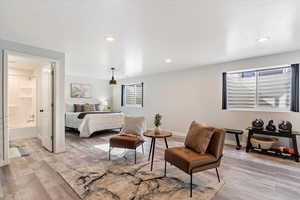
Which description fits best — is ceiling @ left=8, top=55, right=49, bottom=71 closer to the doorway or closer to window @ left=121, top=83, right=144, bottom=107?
the doorway

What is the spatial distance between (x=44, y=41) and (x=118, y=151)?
2.81m

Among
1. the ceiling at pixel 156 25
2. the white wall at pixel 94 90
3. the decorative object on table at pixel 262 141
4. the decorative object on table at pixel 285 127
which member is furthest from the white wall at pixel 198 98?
the white wall at pixel 94 90

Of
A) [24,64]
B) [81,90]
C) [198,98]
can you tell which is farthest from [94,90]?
[198,98]

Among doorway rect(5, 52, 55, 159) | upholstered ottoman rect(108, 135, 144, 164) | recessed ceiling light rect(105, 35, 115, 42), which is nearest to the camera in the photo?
recessed ceiling light rect(105, 35, 115, 42)

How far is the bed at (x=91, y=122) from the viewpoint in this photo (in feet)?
16.8

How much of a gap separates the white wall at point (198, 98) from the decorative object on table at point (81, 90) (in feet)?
9.12

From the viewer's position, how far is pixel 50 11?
202cm

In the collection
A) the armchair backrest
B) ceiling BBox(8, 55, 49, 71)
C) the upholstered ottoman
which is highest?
ceiling BBox(8, 55, 49, 71)

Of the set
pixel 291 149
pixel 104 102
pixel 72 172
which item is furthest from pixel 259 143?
pixel 104 102

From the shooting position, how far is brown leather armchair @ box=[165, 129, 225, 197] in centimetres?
201

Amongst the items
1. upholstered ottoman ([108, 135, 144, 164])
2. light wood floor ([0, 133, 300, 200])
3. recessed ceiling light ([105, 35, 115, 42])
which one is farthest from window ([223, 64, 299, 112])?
recessed ceiling light ([105, 35, 115, 42])

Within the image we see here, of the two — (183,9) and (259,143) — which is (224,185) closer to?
(259,143)

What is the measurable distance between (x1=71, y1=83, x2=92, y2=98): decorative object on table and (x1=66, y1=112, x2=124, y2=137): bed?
1.47 meters

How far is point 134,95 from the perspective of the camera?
7.55 m
